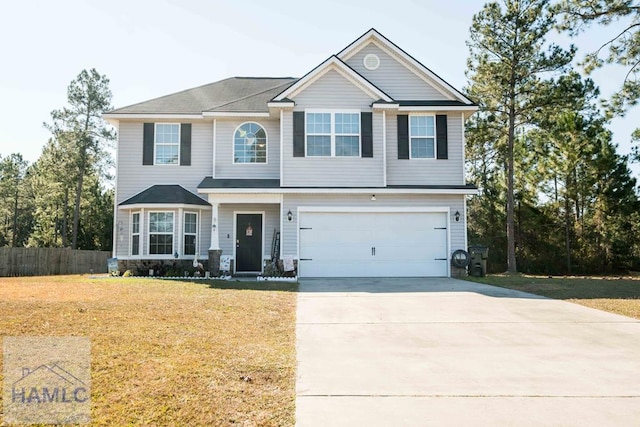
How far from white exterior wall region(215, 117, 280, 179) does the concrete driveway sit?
7987mm

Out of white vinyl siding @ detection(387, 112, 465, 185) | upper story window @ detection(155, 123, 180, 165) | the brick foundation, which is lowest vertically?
the brick foundation

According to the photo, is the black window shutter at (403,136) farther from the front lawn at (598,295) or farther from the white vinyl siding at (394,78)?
the front lawn at (598,295)

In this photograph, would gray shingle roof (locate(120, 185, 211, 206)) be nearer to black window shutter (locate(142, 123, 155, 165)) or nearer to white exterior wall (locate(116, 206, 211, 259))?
white exterior wall (locate(116, 206, 211, 259))

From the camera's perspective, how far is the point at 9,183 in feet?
149

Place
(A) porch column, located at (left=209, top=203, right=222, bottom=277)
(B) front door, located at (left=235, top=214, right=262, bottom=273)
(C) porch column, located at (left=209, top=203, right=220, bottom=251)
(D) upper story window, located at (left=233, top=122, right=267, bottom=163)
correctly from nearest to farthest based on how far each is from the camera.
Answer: (A) porch column, located at (left=209, top=203, right=222, bottom=277), (C) porch column, located at (left=209, top=203, right=220, bottom=251), (B) front door, located at (left=235, top=214, right=262, bottom=273), (D) upper story window, located at (left=233, top=122, right=267, bottom=163)

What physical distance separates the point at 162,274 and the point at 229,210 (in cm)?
314

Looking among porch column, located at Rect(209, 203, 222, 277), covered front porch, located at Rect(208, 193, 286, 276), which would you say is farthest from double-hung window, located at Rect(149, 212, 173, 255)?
covered front porch, located at Rect(208, 193, 286, 276)

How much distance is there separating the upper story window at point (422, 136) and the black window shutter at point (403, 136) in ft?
0.51

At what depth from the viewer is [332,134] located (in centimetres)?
1673

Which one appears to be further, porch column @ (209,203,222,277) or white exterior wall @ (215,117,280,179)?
white exterior wall @ (215,117,280,179)

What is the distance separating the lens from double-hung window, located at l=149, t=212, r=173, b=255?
1677 cm

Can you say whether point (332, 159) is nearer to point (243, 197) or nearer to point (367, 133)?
point (367, 133)

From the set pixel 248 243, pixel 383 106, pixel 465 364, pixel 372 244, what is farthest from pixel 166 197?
pixel 465 364

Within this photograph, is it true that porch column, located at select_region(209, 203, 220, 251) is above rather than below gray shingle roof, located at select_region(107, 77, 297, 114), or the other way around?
below
